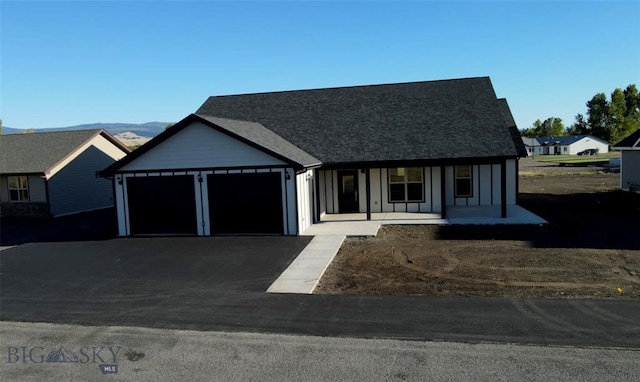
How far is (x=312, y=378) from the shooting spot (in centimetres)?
633

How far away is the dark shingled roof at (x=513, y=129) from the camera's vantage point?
21.5 meters

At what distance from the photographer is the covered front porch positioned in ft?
58.1

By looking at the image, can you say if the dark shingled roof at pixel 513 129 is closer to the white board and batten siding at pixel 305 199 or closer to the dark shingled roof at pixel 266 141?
the white board and batten siding at pixel 305 199

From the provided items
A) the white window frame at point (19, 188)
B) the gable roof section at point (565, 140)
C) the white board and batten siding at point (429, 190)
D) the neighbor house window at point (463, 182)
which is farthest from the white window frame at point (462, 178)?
the gable roof section at point (565, 140)

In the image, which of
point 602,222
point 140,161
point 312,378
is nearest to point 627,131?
point 602,222

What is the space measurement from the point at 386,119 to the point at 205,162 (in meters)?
9.47

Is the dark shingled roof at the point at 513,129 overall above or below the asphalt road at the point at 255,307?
above

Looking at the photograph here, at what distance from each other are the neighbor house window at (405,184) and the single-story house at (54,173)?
57.5 ft

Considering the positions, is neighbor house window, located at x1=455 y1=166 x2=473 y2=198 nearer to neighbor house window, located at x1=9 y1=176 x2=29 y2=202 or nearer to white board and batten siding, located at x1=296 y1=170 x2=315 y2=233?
white board and batten siding, located at x1=296 y1=170 x2=315 y2=233

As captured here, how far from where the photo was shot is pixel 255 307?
30.7 feet

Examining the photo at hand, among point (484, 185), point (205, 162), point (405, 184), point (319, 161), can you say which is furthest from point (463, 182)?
point (205, 162)

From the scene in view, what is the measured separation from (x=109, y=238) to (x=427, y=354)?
49.5 ft

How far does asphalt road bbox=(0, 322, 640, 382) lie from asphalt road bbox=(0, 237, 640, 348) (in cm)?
37

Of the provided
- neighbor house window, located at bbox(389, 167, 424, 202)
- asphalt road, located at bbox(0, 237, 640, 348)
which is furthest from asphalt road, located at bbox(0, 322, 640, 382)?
neighbor house window, located at bbox(389, 167, 424, 202)
